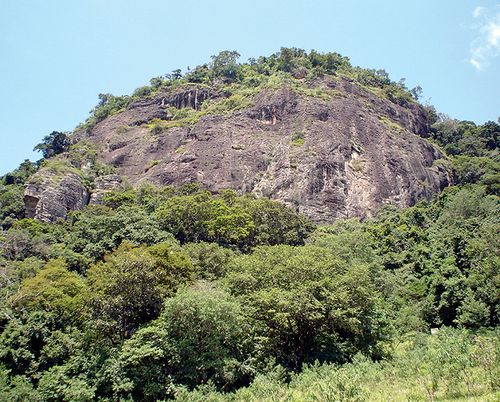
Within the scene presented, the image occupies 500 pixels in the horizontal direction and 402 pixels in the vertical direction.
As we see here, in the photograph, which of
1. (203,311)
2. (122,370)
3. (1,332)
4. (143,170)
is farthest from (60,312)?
(143,170)

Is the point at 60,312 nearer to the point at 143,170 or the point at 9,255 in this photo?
the point at 9,255

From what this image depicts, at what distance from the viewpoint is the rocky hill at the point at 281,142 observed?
6838cm

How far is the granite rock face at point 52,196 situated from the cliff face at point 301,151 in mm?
11481

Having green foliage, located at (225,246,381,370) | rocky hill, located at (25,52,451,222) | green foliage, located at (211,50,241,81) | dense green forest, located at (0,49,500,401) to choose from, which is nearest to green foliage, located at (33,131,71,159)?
rocky hill, located at (25,52,451,222)

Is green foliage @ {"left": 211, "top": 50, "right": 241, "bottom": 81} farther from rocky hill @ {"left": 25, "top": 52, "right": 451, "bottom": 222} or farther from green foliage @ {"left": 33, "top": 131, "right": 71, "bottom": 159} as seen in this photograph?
green foliage @ {"left": 33, "top": 131, "right": 71, "bottom": 159}

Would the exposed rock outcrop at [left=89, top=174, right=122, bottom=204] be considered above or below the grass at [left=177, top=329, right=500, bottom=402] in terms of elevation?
above

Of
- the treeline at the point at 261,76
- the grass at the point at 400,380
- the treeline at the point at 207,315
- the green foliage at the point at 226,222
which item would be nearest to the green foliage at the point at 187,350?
the treeline at the point at 207,315

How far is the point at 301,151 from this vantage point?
72.4 metres

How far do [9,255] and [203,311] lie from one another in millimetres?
30033

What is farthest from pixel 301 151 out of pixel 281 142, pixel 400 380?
pixel 400 380

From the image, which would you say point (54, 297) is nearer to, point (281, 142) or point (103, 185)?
point (103, 185)

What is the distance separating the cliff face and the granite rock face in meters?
11.5

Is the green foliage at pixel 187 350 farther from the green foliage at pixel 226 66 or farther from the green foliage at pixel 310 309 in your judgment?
Result: the green foliage at pixel 226 66

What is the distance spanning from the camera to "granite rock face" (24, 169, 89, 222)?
6144 cm
